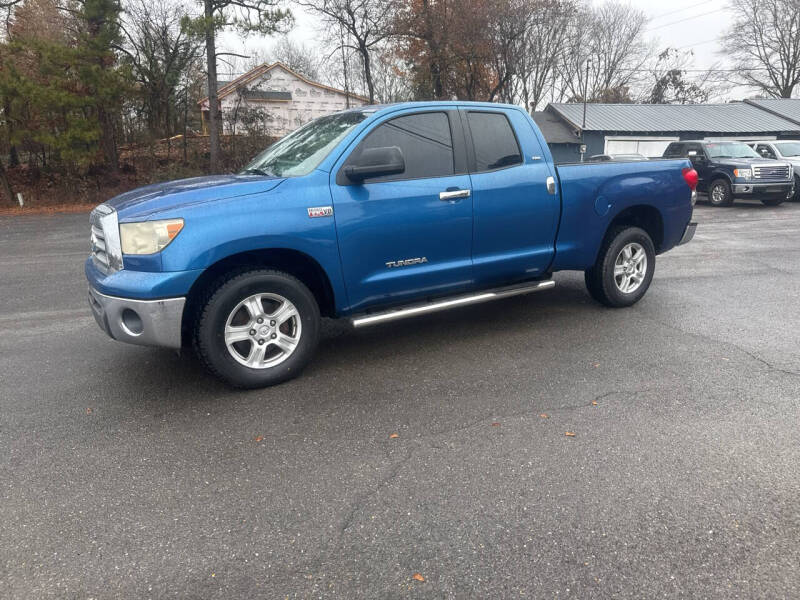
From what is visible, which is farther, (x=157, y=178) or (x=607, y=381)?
(x=157, y=178)

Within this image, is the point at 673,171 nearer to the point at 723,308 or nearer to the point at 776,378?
the point at 723,308

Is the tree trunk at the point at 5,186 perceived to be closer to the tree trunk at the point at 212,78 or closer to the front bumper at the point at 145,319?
the tree trunk at the point at 212,78

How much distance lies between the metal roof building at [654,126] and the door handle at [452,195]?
Answer: 2786 cm

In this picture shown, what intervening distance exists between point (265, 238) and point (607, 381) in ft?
8.50

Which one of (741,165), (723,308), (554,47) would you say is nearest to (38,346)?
(723,308)

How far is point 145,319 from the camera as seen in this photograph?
11.4ft

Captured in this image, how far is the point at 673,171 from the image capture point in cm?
561

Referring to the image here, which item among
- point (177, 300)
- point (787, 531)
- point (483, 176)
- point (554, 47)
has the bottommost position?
point (787, 531)

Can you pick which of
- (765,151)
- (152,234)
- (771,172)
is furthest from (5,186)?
(765,151)

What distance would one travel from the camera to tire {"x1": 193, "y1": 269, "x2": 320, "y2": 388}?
12.0 ft

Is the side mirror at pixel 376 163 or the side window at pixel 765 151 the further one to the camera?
the side window at pixel 765 151

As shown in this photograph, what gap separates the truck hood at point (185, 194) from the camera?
356cm

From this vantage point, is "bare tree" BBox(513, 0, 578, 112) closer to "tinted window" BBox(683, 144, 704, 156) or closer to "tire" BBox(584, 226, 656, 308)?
"tinted window" BBox(683, 144, 704, 156)

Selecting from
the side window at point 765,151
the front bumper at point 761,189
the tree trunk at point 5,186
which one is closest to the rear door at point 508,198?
the front bumper at point 761,189
